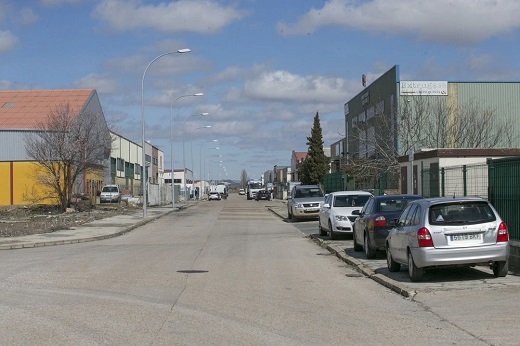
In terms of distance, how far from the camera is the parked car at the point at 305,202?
36.1m

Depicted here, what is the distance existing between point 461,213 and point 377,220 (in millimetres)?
4547

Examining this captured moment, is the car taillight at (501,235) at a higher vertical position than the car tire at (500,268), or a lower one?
higher

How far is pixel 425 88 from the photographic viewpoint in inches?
A: 2165

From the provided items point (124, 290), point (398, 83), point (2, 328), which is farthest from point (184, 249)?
point (398, 83)

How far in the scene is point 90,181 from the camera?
214 feet

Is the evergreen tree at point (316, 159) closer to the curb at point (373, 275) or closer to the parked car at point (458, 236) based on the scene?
the curb at point (373, 275)

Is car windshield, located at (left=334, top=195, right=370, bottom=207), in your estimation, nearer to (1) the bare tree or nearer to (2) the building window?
(1) the bare tree

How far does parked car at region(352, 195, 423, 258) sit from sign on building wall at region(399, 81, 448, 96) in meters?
38.4

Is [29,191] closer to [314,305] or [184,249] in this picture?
[184,249]

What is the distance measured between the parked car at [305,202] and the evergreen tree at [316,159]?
57.9m

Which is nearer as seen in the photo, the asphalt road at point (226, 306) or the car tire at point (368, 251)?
the asphalt road at point (226, 306)

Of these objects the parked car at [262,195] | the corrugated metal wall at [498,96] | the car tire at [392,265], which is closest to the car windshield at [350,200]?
the car tire at [392,265]

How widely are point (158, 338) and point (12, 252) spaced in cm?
1398

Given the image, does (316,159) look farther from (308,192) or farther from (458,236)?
(458,236)
